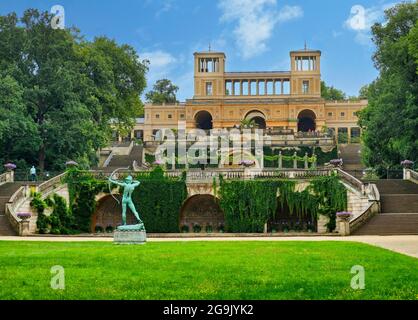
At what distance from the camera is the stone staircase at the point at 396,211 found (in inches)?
1275

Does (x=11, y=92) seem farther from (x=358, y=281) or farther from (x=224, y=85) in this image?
(x=224, y=85)

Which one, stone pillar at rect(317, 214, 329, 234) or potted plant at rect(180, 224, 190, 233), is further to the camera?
potted plant at rect(180, 224, 190, 233)

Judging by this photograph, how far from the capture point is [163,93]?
11194cm

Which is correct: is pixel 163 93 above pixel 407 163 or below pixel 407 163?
above

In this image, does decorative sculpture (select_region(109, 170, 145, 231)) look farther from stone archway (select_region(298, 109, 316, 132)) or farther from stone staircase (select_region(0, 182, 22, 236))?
stone archway (select_region(298, 109, 316, 132))

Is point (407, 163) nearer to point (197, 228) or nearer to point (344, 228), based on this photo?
point (344, 228)

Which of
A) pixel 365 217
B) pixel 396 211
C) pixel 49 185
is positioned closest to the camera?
pixel 365 217

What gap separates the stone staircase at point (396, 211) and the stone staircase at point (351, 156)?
20391 millimetres

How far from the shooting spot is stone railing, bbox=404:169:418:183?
42463 millimetres

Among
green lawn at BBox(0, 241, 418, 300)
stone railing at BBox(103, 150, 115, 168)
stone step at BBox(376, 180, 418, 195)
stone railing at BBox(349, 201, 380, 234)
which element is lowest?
green lawn at BBox(0, 241, 418, 300)

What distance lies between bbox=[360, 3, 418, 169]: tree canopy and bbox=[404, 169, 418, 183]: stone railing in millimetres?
1631

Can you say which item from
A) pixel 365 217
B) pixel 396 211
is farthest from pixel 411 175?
pixel 365 217

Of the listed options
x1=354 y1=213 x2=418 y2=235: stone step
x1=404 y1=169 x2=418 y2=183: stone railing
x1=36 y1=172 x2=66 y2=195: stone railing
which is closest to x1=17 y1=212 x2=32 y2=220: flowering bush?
x1=36 y1=172 x2=66 y2=195: stone railing

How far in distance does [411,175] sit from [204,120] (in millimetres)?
55536
